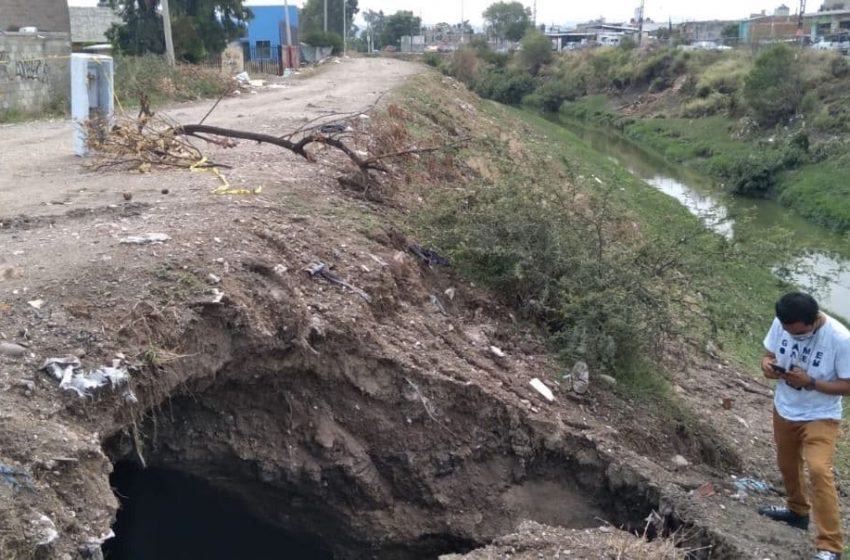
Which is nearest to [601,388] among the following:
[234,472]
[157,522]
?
[234,472]

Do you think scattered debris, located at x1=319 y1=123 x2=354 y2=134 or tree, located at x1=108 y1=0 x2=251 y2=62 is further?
tree, located at x1=108 y1=0 x2=251 y2=62

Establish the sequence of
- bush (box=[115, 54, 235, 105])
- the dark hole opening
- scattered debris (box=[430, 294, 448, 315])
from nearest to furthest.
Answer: the dark hole opening → scattered debris (box=[430, 294, 448, 315]) → bush (box=[115, 54, 235, 105])

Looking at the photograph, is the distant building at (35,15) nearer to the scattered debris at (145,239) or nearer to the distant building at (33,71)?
the distant building at (33,71)

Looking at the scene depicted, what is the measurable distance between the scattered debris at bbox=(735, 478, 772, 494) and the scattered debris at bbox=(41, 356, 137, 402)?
4.31 m

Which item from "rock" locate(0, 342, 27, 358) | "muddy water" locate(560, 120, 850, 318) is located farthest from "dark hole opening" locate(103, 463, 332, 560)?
"muddy water" locate(560, 120, 850, 318)

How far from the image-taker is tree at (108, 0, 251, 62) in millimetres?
27562

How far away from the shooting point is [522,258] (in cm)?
795

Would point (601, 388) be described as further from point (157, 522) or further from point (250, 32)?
point (250, 32)

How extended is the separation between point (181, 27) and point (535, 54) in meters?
40.3

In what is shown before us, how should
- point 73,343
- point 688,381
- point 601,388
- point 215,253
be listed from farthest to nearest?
point 688,381, point 601,388, point 215,253, point 73,343

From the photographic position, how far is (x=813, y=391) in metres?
5.34

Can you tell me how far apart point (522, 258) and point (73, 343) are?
4242 mm

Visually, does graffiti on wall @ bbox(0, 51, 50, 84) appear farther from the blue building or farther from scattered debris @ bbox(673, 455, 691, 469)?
the blue building

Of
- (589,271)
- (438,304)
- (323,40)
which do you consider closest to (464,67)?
(323,40)
